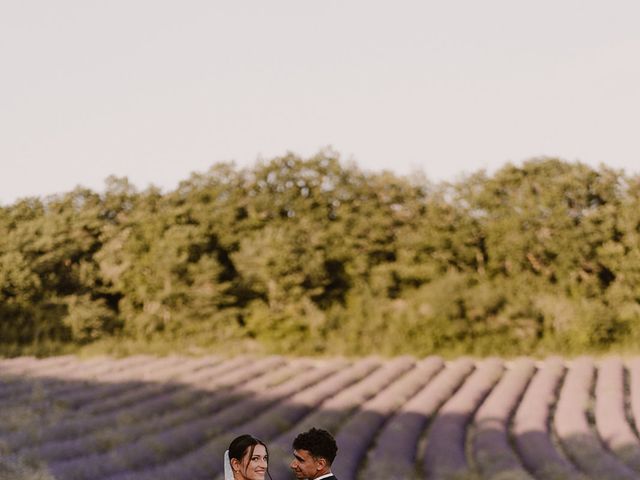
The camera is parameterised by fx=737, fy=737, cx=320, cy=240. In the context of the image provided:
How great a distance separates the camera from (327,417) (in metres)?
11.9

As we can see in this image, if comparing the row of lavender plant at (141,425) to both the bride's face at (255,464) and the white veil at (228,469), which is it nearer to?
the white veil at (228,469)

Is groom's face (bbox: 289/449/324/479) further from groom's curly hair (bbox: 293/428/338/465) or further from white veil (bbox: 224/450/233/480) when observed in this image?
white veil (bbox: 224/450/233/480)

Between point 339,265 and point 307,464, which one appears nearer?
point 307,464

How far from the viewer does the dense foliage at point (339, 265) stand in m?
23.7

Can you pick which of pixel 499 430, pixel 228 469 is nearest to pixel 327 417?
pixel 499 430

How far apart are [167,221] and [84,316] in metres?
4.48

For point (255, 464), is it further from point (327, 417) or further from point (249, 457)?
point (327, 417)

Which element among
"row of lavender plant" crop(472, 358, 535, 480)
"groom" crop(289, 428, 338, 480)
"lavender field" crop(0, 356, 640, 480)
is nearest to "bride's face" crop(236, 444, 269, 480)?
"groom" crop(289, 428, 338, 480)

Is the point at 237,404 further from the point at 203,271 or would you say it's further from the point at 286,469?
the point at 203,271

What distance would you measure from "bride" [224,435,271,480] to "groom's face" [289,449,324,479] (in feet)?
0.39

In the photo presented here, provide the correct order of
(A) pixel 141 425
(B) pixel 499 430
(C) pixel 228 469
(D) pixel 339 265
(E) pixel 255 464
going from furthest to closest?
(D) pixel 339 265 < (B) pixel 499 430 < (A) pixel 141 425 < (C) pixel 228 469 < (E) pixel 255 464

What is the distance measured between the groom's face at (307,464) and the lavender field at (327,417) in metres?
5.50

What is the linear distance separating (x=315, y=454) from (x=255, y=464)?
19 cm

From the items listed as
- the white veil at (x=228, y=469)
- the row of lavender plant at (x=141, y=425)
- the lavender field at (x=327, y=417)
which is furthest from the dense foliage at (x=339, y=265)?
the white veil at (x=228, y=469)
